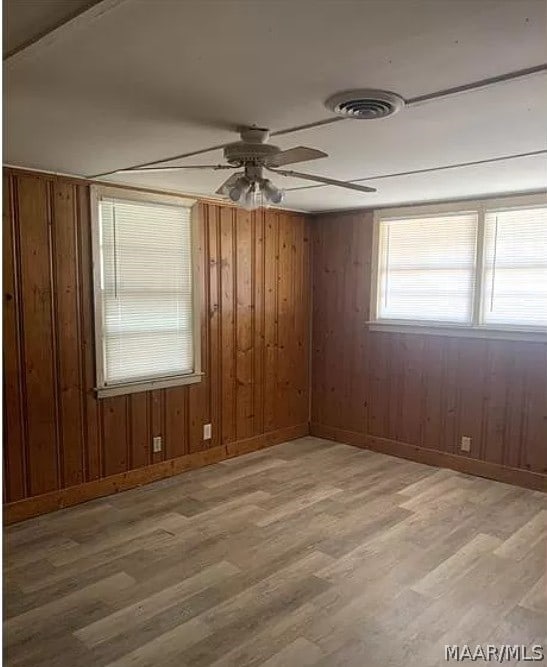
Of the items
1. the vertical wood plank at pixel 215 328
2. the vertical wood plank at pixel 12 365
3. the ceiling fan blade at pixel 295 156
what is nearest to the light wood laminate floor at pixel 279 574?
the vertical wood plank at pixel 12 365

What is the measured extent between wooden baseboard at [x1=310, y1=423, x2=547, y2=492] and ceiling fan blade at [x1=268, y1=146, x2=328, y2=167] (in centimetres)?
318

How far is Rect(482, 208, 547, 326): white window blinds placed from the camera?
410 centimetres

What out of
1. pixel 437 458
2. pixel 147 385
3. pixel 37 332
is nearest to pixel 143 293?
Answer: pixel 147 385

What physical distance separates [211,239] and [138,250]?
73 cm

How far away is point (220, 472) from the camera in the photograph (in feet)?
14.8

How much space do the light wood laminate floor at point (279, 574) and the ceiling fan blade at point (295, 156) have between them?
2099 mm

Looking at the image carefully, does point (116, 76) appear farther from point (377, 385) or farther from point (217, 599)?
point (377, 385)

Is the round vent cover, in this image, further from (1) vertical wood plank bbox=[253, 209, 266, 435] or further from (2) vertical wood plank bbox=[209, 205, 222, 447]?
(1) vertical wood plank bbox=[253, 209, 266, 435]

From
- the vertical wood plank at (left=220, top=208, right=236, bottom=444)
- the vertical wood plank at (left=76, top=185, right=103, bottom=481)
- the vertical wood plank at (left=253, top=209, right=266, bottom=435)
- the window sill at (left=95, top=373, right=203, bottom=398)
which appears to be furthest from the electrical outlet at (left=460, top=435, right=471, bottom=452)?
the vertical wood plank at (left=76, top=185, right=103, bottom=481)

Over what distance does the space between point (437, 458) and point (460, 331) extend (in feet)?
3.71

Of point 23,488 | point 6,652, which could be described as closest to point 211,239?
point 23,488

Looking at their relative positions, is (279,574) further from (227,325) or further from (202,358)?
(227,325)

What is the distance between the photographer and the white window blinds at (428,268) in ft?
14.8

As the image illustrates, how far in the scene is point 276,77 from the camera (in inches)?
73.1
